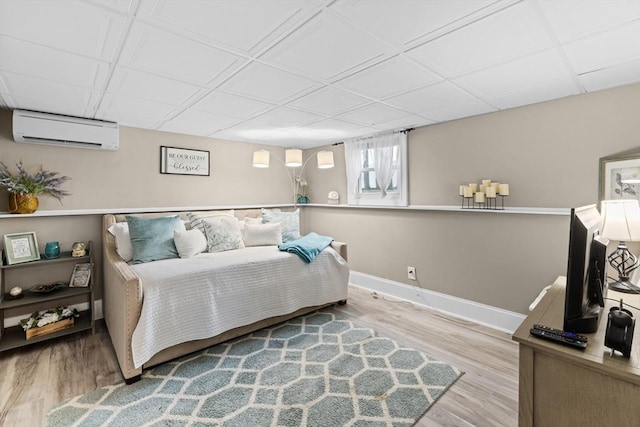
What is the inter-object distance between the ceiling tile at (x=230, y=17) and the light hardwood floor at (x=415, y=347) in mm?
2211

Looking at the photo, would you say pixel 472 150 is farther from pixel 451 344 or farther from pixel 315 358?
pixel 315 358

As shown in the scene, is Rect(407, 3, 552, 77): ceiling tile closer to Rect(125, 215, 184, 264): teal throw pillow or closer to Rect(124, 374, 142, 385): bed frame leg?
Rect(125, 215, 184, 264): teal throw pillow

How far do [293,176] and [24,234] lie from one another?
3187 mm

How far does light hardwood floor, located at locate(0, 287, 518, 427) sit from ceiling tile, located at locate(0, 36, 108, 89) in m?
2.05

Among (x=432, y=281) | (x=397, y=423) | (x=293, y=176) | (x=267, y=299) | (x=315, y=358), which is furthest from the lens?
(x=293, y=176)

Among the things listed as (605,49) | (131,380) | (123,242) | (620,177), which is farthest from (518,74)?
(123,242)

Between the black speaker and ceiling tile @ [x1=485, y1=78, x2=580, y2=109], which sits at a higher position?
ceiling tile @ [x1=485, y1=78, x2=580, y2=109]

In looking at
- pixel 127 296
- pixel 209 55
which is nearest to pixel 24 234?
pixel 127 296

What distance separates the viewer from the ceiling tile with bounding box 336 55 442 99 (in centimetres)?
180

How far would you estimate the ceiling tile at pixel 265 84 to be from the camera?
1862 mm

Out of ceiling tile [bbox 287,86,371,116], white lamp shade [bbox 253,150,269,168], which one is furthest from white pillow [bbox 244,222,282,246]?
ceiling tile [bbox 287,86,371,116]

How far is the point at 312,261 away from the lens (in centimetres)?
305

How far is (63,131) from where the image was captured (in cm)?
266

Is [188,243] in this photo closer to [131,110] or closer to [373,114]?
[131,110]
